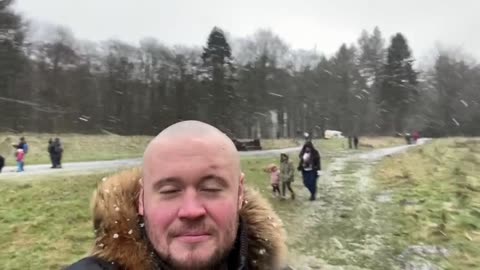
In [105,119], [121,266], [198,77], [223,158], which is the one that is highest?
[198,77]

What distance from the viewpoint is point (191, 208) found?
1.69m

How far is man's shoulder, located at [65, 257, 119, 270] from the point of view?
5.57ft

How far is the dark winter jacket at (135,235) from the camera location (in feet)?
5.83

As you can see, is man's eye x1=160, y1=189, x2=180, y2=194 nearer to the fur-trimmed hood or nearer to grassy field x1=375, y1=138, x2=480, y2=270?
the fur-trimmed hood

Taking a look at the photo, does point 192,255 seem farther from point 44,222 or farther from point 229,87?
point 229,87

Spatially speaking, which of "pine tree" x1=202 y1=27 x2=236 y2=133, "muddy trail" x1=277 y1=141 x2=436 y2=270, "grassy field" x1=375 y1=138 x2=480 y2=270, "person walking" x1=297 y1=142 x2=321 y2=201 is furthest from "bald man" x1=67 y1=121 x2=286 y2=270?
"pine tree" x1=202 y1=27 x2=236 y2=133

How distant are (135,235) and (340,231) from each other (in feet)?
30.0

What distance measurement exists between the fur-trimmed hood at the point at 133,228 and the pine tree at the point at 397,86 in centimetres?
7104

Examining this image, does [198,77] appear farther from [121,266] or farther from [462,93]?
[121,266]

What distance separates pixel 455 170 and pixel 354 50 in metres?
67.4

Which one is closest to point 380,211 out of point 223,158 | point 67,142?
point 223,158

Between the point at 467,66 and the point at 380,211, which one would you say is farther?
the point at 467,66

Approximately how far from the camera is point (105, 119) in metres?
49.2

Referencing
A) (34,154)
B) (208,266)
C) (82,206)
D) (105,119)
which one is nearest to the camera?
(208,266)
